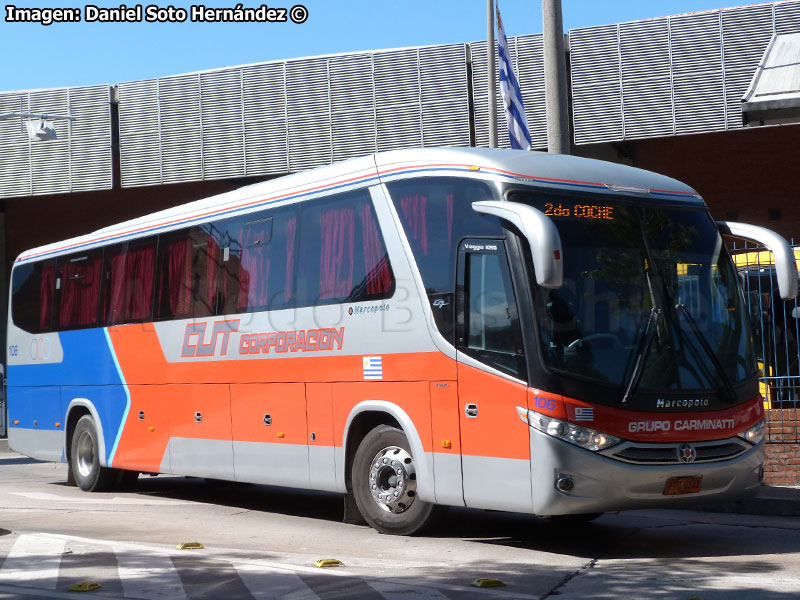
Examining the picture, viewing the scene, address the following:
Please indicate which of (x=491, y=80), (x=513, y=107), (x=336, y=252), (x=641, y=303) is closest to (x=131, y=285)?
(x=336, y=252)

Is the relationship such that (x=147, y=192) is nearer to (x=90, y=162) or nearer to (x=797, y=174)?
(x=90, y=162)

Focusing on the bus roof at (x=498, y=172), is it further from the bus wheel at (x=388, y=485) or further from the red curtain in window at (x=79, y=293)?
the red curtain in window at (x=79, y=293)

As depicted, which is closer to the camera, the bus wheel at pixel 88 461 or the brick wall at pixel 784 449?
the brick wall at pixel 784 449

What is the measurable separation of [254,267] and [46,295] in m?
5.93

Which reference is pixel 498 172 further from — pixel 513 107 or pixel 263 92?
pixel 263 92

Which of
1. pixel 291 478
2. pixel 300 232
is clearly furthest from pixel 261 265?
pixel 291 478

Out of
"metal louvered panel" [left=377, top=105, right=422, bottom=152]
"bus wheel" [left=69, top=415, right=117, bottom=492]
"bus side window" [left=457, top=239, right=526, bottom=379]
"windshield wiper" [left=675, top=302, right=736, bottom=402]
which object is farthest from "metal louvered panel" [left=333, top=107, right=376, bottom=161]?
"windshield wiper" [left=675, top=302, right=736, bottom=402]

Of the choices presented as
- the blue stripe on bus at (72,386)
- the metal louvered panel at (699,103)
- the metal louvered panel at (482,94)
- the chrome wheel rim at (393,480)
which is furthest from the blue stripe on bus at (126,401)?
the metal louvered panel at (699,103)

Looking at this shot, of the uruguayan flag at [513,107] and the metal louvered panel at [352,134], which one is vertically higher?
the metal louvered panel at [352,134]

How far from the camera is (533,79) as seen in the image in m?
26.3

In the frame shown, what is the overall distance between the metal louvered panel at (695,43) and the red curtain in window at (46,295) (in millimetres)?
14907

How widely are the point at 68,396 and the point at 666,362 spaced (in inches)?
381

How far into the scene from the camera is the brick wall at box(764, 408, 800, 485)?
1276cm

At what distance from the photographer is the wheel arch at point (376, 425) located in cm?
955
